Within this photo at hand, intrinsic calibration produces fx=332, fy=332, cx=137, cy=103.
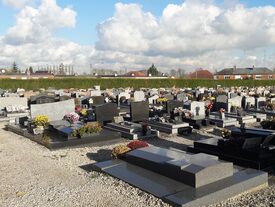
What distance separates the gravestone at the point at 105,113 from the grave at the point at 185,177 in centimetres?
656

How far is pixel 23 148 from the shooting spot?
37.5ft

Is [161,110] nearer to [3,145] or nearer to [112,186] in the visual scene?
[3,145]

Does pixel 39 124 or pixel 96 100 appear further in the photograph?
pixel 96 100

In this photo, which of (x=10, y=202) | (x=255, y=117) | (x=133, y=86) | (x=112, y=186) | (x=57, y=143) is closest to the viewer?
(x=10, y=202)

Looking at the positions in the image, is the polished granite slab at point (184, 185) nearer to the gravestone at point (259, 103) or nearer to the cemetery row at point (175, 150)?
the cemetery row at point (175, 150)

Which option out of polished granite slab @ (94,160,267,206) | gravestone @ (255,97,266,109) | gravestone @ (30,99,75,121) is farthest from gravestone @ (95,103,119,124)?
gravestone @ (255,97,266,109)

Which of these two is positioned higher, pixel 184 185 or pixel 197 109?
pixel 197 109

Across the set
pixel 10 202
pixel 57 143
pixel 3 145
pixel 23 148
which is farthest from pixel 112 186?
pixel 3 145

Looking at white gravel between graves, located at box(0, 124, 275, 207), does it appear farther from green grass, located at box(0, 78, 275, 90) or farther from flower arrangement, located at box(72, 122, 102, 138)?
green grass, located at box(0, 78, 275, 90)

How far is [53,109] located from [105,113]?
2.47 meters

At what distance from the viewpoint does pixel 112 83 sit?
164 feet

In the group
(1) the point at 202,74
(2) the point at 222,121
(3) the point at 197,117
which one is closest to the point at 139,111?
(3) the point at 197,117

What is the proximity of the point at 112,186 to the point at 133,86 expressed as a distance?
43.7 meters

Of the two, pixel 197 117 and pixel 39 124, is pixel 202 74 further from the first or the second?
pixel 39 124
